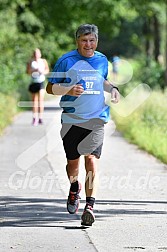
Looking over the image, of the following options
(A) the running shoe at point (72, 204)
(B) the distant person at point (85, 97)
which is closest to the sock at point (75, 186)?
(A) the running shoe at point (72, 204)

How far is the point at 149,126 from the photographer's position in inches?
740

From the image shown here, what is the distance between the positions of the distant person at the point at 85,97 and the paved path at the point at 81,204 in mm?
490

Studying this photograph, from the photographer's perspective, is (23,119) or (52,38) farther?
(52,38)

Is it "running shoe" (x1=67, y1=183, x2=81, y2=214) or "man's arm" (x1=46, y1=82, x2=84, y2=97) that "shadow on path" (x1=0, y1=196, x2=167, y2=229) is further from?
"man's arm" (x1=46, y1=82, x2=84, y2=97)

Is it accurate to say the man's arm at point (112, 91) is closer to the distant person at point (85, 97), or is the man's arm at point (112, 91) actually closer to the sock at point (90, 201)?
the distant person at point (85, 97)

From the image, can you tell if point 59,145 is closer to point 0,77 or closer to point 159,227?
point 159,227

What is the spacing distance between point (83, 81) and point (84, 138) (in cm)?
56

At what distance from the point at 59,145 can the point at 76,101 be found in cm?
819

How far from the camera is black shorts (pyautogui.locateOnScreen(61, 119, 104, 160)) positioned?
8.75 meters

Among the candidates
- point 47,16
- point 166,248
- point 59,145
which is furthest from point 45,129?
point 47,16

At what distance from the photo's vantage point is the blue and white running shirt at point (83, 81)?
340 inches

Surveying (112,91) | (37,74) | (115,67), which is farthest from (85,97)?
(115,67)

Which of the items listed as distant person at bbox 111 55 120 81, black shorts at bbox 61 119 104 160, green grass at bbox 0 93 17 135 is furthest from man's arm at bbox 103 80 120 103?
distant person at bbox 111 55 120 81

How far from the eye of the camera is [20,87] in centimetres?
3209
